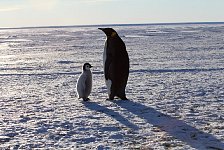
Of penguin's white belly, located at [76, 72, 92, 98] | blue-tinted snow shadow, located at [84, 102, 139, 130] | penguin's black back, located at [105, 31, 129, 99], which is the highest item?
penguin's black back, located at [105, 31, 129, 99]

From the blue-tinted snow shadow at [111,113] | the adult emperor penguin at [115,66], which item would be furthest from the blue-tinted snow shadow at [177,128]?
the adult emperor penguin at [115,66]

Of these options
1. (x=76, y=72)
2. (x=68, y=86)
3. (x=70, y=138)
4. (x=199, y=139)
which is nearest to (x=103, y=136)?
(x=70, y=138)

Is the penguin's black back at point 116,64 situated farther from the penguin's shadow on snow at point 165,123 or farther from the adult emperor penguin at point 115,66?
the penguin's shadow on snow at point 165,123

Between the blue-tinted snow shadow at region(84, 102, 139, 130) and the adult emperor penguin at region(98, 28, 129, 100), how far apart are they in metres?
0.66

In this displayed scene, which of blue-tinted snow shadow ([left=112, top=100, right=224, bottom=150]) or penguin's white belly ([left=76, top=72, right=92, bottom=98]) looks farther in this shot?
penguin's white belly ([left=76, top=72, right=92, bottom=98])

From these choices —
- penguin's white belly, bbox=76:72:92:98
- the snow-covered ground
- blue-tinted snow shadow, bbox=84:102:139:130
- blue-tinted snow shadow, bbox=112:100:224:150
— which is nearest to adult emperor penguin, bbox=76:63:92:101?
penguin's white belly, bbox=76:72:92:98

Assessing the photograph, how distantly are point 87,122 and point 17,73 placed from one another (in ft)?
28.4

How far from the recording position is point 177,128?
19.2 ft

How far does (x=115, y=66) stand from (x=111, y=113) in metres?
1.84

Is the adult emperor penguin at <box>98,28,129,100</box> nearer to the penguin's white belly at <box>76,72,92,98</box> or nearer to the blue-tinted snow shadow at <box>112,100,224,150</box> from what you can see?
the penguin's white belly at <box>76,72,92,98</box>

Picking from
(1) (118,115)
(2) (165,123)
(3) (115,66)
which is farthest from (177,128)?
(3) (115,66)

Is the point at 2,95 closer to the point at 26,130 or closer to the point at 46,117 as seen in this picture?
the point at 46,117

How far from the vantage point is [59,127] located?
605 cm

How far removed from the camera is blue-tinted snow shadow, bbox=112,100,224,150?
5.05 metres
